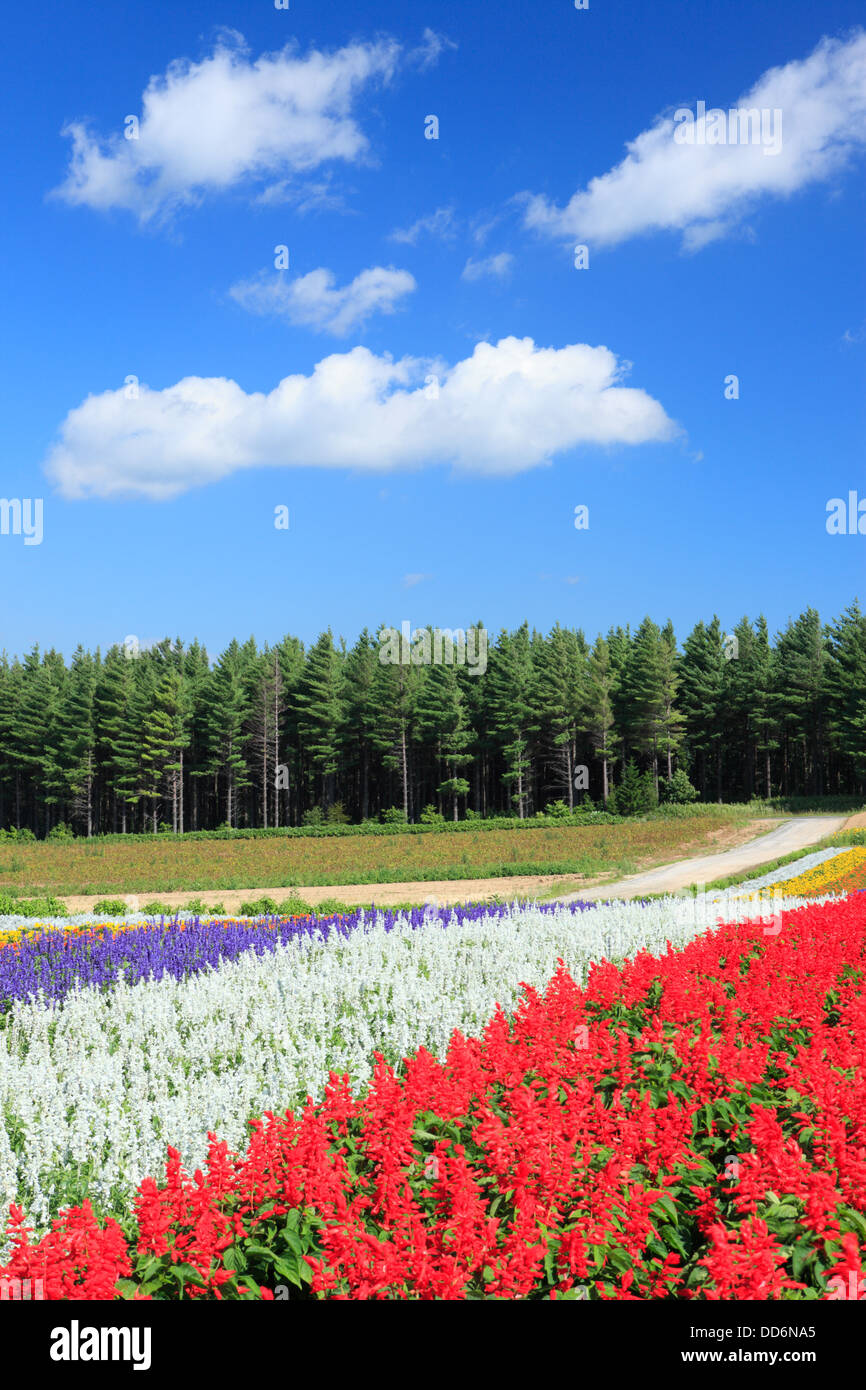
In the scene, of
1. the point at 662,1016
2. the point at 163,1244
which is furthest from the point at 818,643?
the point at 163,1244

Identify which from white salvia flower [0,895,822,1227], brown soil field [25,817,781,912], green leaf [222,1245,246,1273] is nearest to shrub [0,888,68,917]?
brown soil field [25,817,781,912]

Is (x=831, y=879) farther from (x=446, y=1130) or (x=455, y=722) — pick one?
(x=455, y=722)

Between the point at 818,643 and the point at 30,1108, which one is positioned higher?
the point at 818,643

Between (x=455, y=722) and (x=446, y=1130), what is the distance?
5303 centimetres

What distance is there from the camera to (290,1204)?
3.69 meters

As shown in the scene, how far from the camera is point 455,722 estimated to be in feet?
189

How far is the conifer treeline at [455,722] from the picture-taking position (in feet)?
190

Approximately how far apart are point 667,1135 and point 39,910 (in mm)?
15982

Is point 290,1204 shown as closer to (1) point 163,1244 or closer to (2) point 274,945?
(1) point 163,1244

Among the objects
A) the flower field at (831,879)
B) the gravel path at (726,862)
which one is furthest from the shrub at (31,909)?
the flower field at (831,879)

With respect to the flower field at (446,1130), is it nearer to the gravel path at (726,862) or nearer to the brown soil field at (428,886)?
the brown soil field at (428,886)

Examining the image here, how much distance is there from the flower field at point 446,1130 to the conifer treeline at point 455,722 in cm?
4720

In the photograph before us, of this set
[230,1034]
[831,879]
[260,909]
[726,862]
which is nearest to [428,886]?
[260,909]

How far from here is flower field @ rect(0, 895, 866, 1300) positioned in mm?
3250
